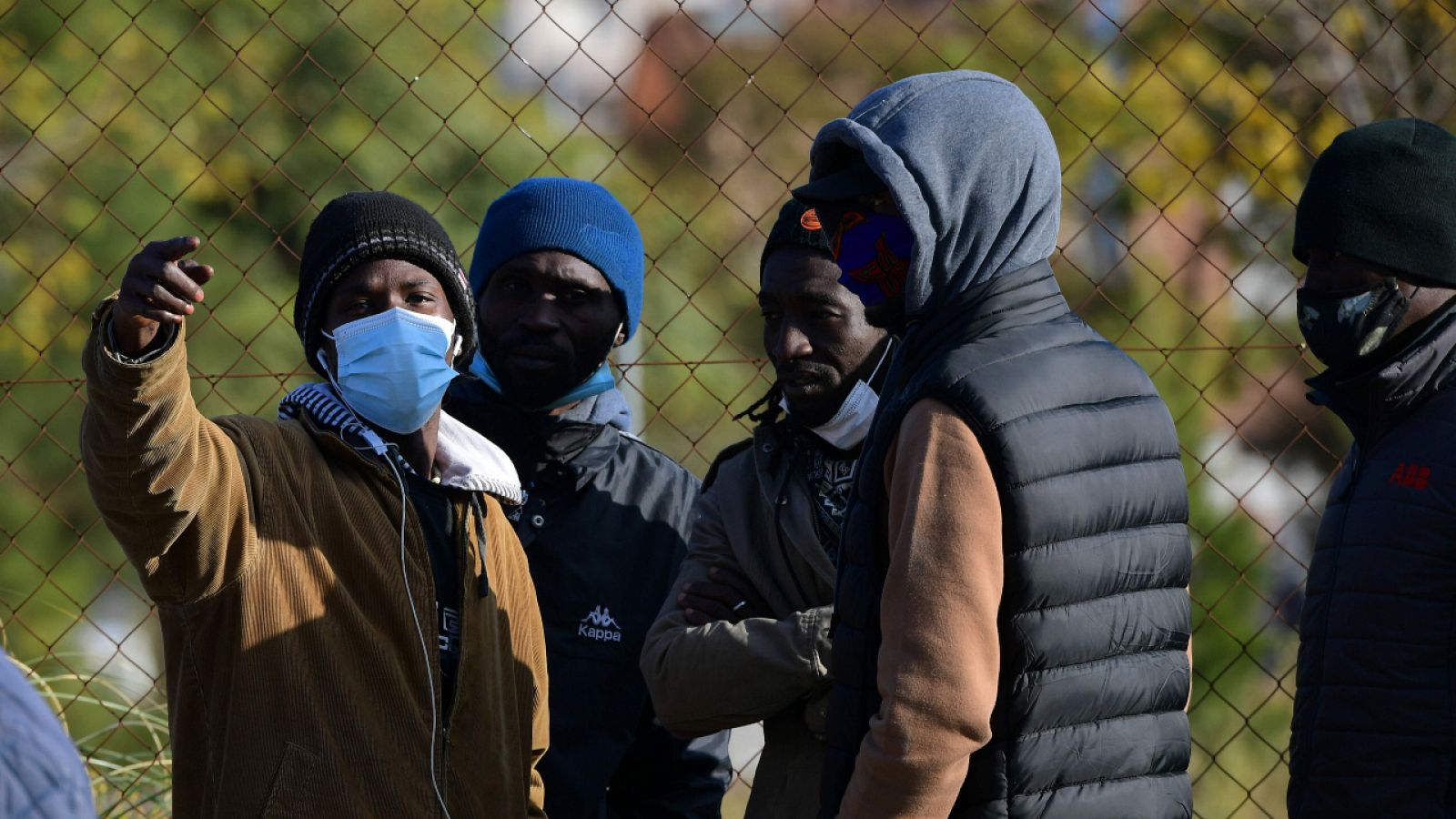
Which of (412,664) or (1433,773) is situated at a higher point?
(412,664)

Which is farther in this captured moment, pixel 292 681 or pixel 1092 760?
pixel 292 681

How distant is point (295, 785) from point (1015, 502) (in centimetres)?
115

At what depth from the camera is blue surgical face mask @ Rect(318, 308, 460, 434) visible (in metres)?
2.62

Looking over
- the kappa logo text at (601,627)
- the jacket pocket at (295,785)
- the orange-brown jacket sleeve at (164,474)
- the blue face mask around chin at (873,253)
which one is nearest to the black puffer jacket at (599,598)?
the kappa logo text at (601,627)

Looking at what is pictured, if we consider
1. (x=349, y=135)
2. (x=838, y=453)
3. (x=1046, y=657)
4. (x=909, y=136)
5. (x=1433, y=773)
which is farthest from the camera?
(x=349, y=135)

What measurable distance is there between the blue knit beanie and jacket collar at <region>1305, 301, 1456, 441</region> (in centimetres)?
157

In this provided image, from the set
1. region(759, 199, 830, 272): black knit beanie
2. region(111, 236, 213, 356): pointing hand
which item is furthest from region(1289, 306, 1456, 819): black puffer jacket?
region(111, 236, 213, 356): pointing hand

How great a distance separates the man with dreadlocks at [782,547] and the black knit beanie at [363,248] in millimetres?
592

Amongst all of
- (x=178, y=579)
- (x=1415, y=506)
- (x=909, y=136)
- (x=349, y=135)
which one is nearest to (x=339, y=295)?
(x=178, y=579)

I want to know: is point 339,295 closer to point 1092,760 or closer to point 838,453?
point 838,453

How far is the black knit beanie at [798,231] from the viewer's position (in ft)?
9.68

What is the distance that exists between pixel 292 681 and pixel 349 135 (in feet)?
27.1

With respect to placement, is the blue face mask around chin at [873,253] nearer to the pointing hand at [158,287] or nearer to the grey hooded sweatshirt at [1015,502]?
the grey hooded sweatshirt at [1015,502]

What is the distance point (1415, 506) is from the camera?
2.49 metres
